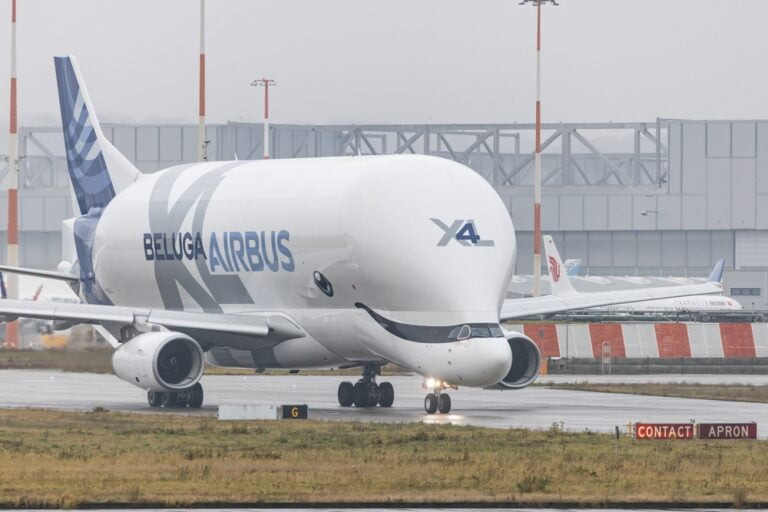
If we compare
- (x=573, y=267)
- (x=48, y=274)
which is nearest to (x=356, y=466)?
(x=48, y=274)

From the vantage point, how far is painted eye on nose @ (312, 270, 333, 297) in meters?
48.3

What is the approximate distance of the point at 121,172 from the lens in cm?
6088

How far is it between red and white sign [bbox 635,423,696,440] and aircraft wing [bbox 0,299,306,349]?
15086 millimetres

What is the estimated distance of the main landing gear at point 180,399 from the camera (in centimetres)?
5047

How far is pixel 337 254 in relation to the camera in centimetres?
4750

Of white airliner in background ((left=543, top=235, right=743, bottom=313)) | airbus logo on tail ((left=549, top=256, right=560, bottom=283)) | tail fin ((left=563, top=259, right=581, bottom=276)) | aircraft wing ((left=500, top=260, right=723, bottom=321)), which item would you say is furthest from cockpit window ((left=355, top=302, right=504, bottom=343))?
tail fin ((left=563, top=259, right=581, bottom=276))

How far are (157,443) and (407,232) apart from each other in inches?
494

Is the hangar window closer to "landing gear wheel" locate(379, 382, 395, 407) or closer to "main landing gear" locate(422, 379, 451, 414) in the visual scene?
"landing gear wheel" locate(379, 382, 395, 407)

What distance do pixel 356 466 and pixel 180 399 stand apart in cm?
2075

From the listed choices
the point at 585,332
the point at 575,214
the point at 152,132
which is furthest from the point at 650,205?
the point at 585,332

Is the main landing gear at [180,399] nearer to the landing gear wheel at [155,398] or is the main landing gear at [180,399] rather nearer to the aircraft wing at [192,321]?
the landing gear wheel at [155,398]

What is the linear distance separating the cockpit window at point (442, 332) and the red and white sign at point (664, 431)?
325 inches

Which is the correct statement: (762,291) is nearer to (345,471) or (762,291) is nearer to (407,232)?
(407,232)

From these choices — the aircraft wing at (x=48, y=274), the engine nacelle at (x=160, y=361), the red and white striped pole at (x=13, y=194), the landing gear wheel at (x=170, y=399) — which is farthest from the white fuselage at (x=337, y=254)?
the red and white striped pole at (x=13, y=194)
